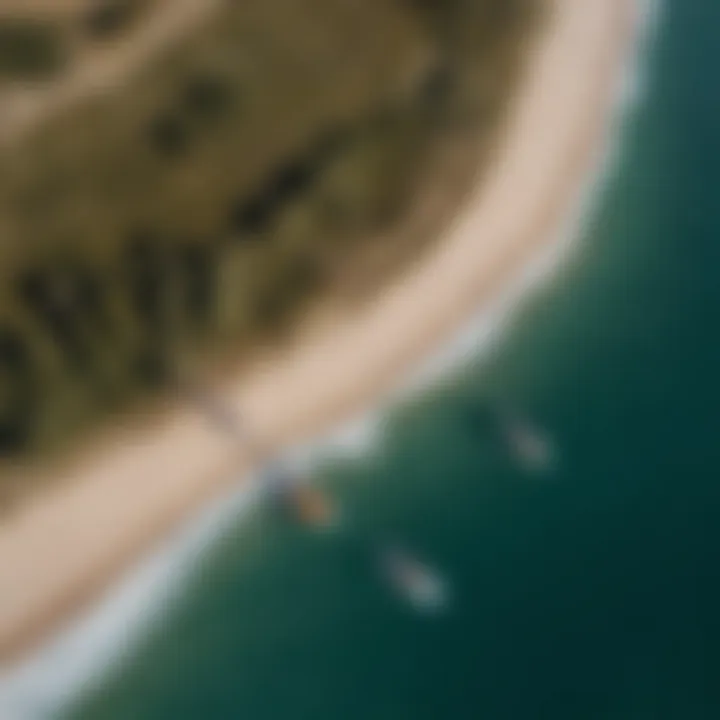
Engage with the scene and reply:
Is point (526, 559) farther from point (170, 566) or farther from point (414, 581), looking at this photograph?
point (170, 566)

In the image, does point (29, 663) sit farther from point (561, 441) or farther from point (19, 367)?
point (561, 441)

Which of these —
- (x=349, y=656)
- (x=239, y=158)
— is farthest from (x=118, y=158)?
(x=349, y=656)

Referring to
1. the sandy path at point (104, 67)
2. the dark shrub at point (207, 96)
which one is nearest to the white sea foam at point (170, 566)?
the dark shrub at point (207, 96)

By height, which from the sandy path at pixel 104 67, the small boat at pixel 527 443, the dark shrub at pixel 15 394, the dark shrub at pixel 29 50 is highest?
the dark shrub at pixel 29 50

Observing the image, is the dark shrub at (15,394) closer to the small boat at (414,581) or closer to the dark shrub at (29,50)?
the dark shrub at (29,50)

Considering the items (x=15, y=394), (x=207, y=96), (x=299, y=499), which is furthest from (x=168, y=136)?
(x=299, y=499)

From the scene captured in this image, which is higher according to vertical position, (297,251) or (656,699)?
(297,251)

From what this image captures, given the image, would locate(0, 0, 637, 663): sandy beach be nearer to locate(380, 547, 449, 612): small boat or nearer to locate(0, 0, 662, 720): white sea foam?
locate(0, 0, 662, 720): white sea foam
